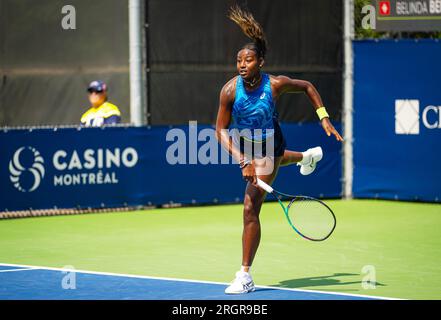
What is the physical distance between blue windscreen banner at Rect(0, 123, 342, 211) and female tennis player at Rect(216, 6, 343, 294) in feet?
18.6

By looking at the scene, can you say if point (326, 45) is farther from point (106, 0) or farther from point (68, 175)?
point (68, 175)

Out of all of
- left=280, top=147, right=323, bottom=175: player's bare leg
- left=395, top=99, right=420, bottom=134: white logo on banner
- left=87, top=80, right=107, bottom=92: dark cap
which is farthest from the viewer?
left=395, top=99, right=420, bottom=134: white logo on banner

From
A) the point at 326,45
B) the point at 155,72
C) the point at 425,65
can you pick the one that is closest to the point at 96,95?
the point at 155,72

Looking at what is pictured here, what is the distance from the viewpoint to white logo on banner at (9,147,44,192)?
45.5 ft

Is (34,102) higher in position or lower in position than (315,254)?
higher

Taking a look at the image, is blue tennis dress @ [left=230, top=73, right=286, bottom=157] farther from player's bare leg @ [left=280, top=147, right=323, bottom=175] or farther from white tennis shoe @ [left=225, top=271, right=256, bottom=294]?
white tennis shoe @ [left=225, top=271, right=256, bottom=294]

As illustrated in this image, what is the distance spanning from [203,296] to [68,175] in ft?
20.5

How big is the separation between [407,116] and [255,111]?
7.18m

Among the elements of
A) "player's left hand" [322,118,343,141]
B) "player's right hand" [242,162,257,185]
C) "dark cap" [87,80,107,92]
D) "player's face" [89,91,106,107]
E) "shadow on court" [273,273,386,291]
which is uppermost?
"dark cap" [87,80,107,92]

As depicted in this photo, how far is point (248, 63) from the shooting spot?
8711mm

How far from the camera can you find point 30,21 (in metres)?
15.6

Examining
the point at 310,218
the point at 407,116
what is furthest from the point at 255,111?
the point at 407,116

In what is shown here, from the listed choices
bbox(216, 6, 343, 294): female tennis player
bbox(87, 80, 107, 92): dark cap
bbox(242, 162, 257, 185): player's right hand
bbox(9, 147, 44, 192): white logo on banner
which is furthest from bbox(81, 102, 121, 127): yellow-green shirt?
bbox(242, 162, 257, 185): player's right hand

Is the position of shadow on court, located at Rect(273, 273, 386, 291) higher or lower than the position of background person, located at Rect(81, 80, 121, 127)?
lower
